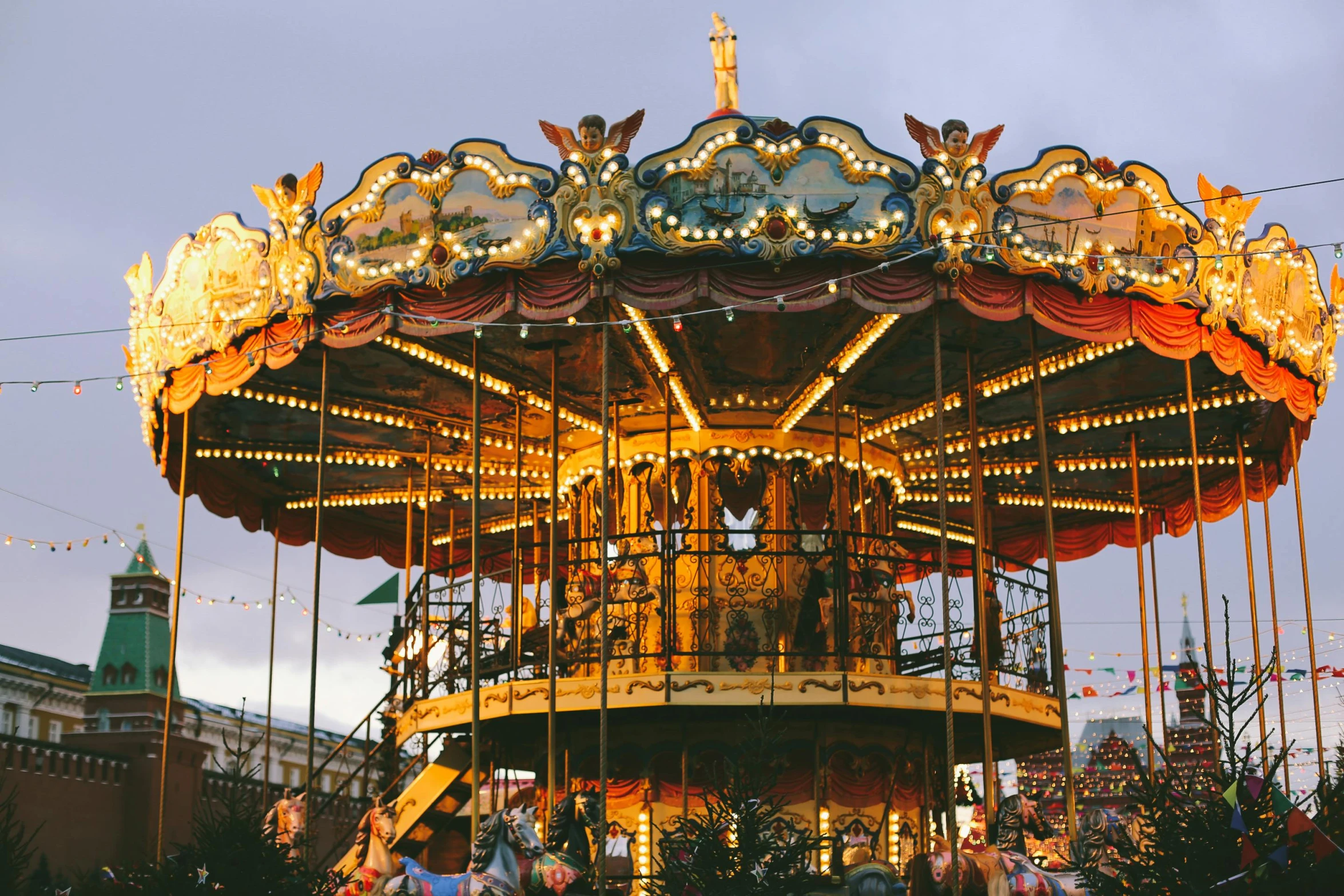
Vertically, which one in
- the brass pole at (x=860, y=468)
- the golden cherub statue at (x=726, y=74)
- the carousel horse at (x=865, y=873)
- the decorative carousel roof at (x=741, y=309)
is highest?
the golden cherub statue at (x=726, y=74)

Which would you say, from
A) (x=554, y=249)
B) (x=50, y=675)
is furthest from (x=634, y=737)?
(x=50, y=675)

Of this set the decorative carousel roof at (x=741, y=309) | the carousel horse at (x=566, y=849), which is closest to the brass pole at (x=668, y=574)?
the decorative carousel roof at (x=741, y=309)

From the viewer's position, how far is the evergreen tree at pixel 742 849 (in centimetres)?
808

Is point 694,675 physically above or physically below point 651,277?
below

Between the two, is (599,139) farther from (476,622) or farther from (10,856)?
(10,856)

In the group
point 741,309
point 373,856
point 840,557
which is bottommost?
point 373,856

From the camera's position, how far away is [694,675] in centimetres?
1393

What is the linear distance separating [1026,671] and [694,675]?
154 inches

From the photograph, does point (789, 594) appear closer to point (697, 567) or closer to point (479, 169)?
point (697, 567)

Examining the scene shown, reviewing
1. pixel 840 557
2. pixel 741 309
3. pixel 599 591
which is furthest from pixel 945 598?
pixel 599 591

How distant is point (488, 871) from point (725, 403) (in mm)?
6738

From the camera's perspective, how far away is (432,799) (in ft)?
52.0

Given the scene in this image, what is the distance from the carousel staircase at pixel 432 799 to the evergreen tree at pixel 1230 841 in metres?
8.87

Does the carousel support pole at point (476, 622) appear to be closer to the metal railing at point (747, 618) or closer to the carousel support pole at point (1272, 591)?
the metal railing at point (747, 618)
